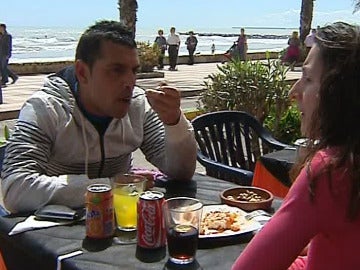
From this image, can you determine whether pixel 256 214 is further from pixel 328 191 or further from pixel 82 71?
pixel 82 71

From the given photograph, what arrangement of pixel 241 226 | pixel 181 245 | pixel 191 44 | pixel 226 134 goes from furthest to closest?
pixel 191 44 < pixel 226 134 < pixel 241 226 < pixel 181 245

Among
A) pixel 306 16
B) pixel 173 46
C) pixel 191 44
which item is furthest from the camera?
pixel 191 44

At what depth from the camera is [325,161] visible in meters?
1.34

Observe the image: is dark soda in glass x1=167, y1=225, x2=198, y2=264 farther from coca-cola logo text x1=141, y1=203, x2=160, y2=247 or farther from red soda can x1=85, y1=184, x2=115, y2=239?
red soda can x1=85, y1=184, x2=115, y2=239

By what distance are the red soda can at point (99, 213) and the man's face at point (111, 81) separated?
0.68 metres

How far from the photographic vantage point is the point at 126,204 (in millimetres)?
1988

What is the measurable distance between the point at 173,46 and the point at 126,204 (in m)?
19.2

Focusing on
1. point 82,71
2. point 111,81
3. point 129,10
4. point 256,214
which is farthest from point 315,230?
point 129,10

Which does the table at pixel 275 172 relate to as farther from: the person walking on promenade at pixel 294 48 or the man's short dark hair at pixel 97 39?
the person walking on promenade at pixel 294 48

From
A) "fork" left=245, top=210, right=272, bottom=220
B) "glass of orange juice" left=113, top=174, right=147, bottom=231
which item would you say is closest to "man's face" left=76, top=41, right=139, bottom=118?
"glass of orange juice" left=113, top=174, right=147, bottom=231

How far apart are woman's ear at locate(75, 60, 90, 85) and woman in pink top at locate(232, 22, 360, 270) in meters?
1.33

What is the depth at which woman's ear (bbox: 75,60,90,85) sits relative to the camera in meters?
2.55

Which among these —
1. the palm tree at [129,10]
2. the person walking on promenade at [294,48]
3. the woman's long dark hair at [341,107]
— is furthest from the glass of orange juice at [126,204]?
the person walking on promenade at [294,48]

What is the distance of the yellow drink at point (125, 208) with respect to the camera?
1.98 metres
